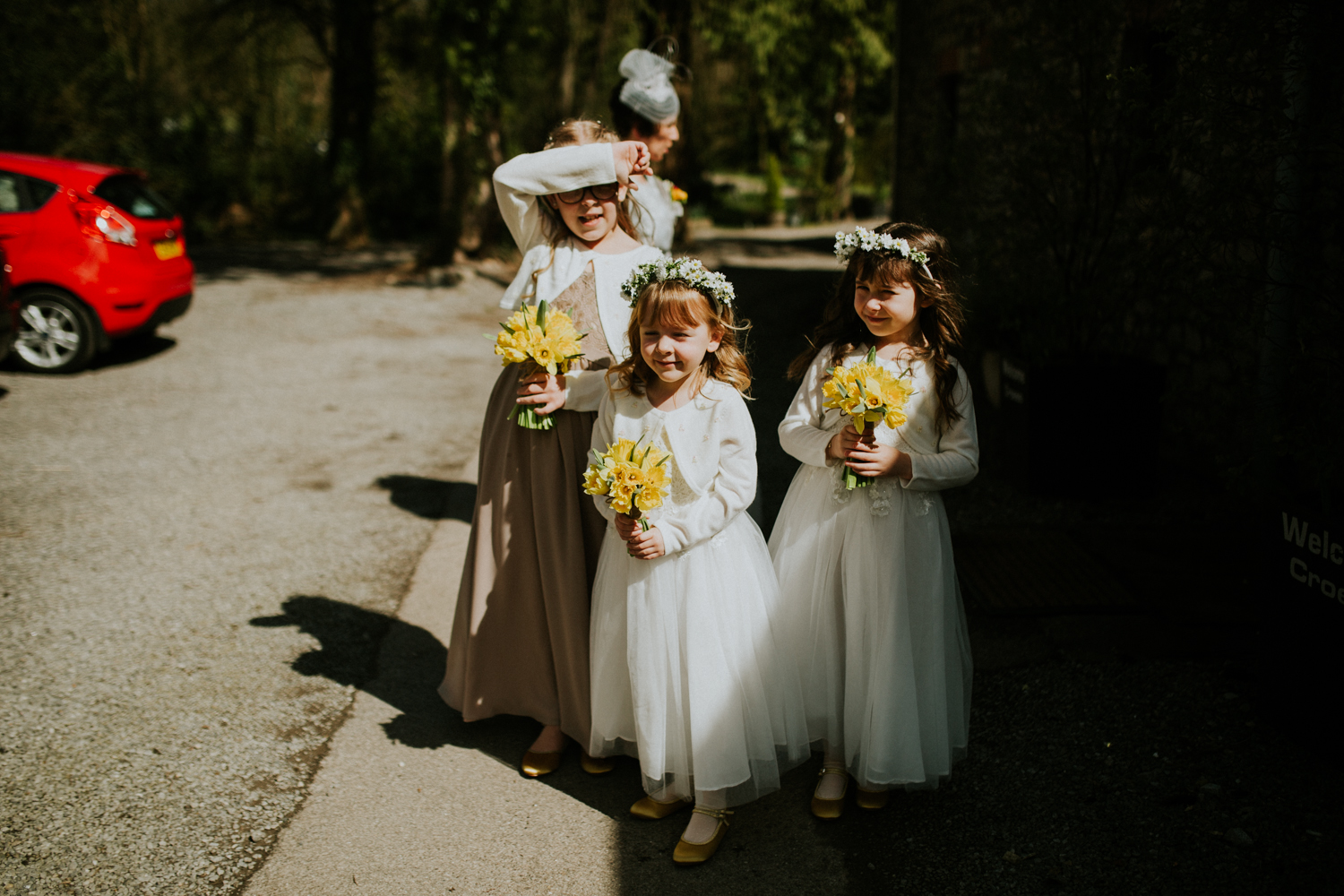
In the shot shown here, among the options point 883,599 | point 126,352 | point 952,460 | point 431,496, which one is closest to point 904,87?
point 431,496

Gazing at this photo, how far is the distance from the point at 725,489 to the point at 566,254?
3.22ft

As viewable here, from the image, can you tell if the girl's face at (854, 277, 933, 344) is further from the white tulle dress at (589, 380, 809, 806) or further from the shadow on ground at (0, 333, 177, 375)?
the shadow on ground at (0, 333, 177, 375)

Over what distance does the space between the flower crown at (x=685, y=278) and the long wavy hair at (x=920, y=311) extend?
40 centimetres

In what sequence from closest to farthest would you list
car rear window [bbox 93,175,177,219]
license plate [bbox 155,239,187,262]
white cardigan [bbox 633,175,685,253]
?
white cardigan [bbox 633,175,685,253], car rear window [bbox 93,175,177,219], license plate [bbox 155,239,187,262]

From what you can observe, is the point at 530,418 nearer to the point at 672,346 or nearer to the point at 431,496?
the point at 672,346

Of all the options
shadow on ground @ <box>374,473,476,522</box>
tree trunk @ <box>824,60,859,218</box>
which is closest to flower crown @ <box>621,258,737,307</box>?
shadow on ground @ <box>374,473,476,522</box>

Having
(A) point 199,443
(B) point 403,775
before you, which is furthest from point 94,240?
(B) point 403,775

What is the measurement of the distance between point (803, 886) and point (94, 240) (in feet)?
29.0

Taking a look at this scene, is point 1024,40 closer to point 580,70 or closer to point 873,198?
point 580,70

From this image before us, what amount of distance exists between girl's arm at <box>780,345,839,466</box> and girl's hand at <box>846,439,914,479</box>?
6.3 inches

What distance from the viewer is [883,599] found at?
2.89 m

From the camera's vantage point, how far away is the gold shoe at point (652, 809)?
119 inches

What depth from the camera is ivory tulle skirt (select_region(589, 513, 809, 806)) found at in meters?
2.82

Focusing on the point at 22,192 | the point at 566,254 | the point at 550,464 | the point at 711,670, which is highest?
the point at 22,192
